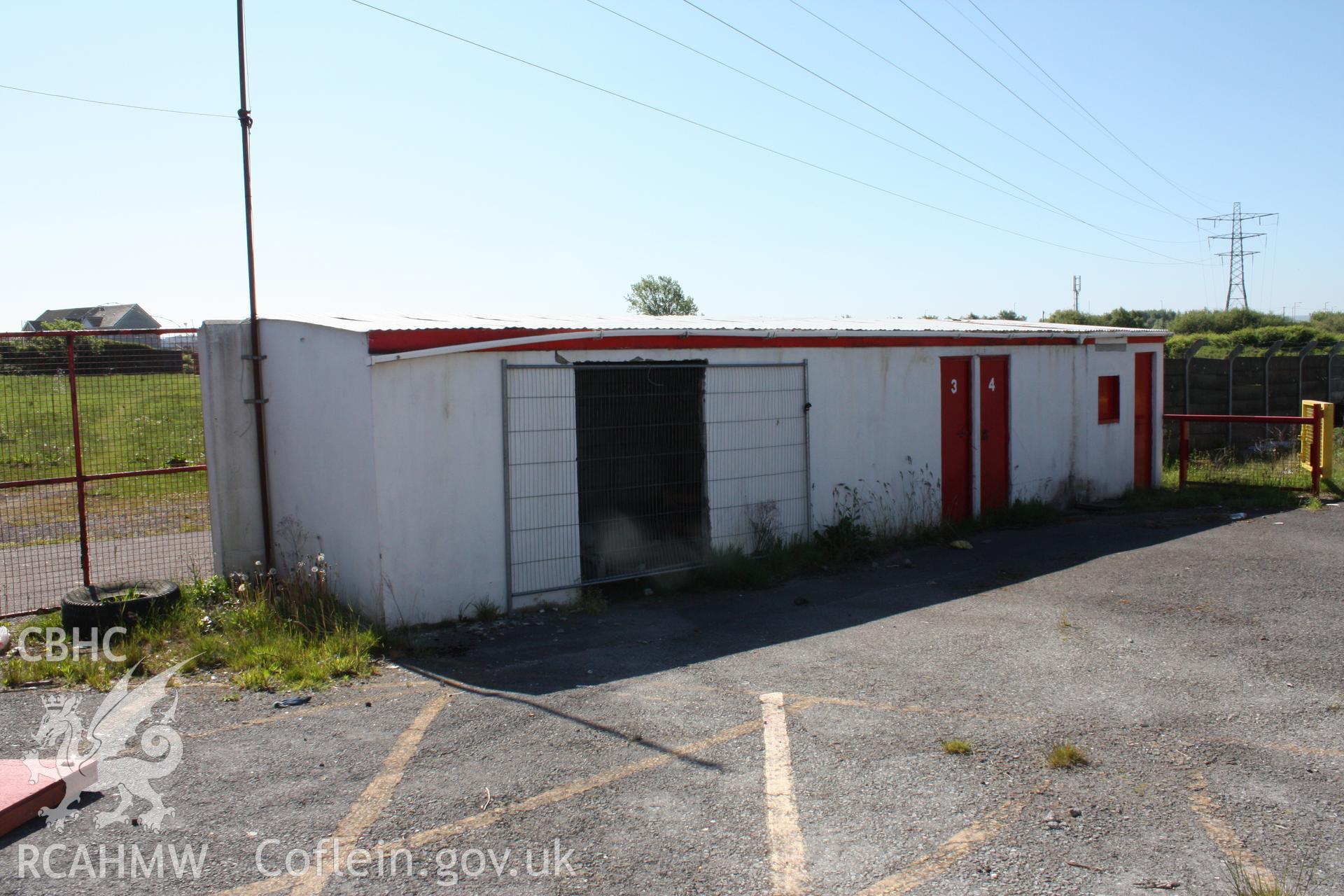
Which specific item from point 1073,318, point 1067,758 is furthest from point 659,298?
point 1067,758

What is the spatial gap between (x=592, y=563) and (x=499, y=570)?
0.98 meters

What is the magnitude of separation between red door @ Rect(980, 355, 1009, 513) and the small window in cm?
225

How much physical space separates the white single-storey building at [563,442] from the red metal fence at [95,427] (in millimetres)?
453

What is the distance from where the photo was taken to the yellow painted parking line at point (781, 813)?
352 cm

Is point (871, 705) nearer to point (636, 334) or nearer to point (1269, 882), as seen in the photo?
point (1269, 882)

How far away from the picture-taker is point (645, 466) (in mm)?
8469

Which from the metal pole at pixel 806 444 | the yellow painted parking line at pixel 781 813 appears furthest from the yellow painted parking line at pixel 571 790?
the metal pole at pixel 806 444

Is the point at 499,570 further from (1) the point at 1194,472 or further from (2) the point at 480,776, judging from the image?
(1) the point at 1194,472

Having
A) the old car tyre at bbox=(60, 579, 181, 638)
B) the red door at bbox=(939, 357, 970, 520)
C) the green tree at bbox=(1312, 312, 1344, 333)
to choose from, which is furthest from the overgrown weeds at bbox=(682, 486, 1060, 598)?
the green tree at bbox=(1312, 312, 1344, 333)

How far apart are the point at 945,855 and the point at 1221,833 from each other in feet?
3.76

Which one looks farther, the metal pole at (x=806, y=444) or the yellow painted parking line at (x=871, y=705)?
the metal pole at (x=806, y=444)

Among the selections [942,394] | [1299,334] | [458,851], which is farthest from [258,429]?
[1299,334]

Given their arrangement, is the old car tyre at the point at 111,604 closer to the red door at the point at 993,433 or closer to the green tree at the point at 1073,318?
the red door at the point at 993,433

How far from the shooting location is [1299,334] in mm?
26953
